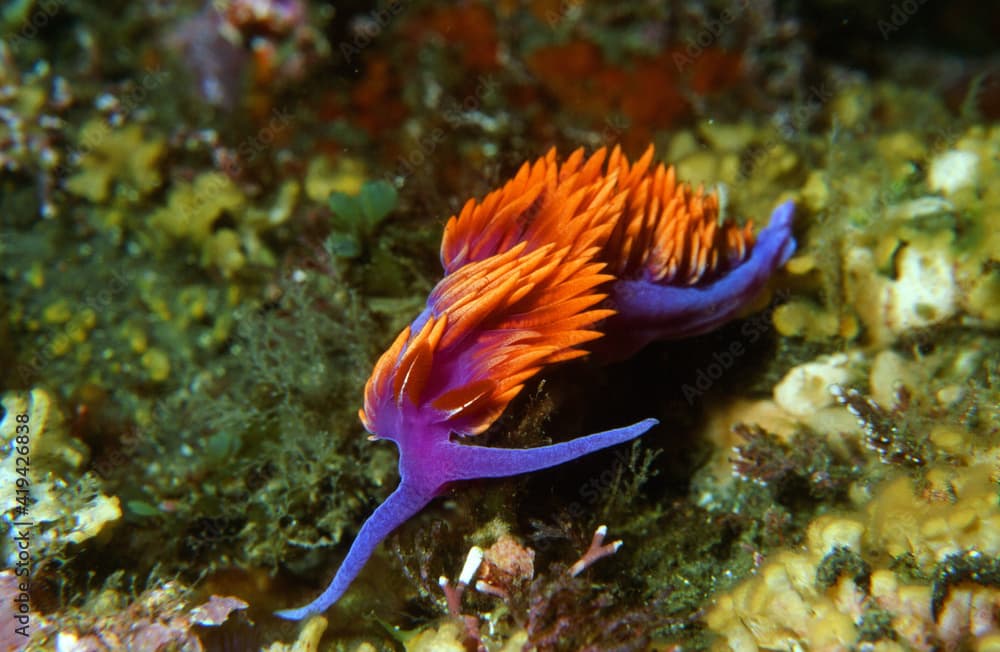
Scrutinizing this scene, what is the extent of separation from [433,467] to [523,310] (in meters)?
0.66

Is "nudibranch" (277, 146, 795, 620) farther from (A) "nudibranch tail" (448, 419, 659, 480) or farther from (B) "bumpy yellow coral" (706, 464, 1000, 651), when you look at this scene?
(B) "bumpy yellow coral" (706, 464, 1000, 651)

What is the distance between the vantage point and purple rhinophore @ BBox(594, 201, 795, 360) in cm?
282

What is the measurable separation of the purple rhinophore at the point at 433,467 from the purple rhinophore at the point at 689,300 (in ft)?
2.26

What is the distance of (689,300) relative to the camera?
2.95 metres

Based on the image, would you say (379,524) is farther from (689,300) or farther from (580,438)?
(689,300)

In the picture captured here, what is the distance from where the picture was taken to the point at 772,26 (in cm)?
577

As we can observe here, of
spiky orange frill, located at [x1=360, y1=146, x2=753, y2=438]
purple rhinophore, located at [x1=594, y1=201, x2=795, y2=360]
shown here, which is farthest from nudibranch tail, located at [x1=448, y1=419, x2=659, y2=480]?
purple rhinophore, located at [x1=594, y1=201, x2=795, y2=360]

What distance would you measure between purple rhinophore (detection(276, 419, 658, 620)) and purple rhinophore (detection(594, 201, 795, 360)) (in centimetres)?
69

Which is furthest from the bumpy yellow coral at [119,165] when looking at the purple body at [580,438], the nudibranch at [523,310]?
the purple body at [580,438]

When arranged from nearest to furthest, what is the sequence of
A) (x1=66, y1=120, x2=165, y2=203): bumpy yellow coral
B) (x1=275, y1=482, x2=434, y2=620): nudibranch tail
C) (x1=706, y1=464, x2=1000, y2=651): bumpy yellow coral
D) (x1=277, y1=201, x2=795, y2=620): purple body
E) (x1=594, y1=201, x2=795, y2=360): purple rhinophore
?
(x1=706, y1=464, x2=1000, y2=651): bumpy yellow coral
(x1=277, y1=201, x2=795, y2=620): purple body
(x1=275, y1=482, x2=434, y2=620): nudibranch tail
(x1=594, y1=201, x2=795, y2=360): purple rhinophore
(x1=66, y1=120, x2=165, y2=203): bumpy yellow coral

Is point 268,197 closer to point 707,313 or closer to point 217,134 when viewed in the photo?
point 217,134

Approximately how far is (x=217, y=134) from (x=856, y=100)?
5.02 metres

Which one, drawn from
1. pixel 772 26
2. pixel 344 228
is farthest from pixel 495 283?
pixel 772 26

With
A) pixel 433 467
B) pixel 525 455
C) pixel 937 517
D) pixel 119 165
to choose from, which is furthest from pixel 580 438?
pixel 119 165
